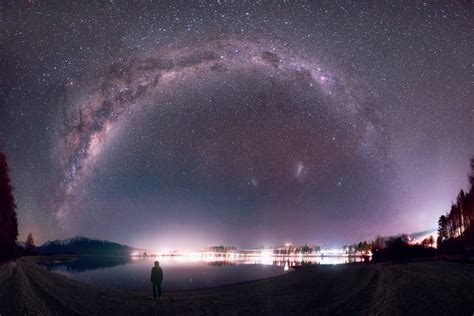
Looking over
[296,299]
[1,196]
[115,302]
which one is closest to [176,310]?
[115,302]

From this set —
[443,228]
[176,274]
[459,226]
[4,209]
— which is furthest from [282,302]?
[443,228]

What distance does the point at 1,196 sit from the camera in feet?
189

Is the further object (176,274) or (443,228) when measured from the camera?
(443,228)

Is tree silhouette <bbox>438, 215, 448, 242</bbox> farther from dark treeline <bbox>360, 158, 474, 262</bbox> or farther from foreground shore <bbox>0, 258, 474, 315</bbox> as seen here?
foreground shore <bbox>0, 258, 474, 315</bbox>

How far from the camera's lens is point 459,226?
89812mm

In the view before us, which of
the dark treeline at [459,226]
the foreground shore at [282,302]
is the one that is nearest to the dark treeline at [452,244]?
the dark treeline at [459,226]

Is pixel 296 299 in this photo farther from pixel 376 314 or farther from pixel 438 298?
pixel 438 298

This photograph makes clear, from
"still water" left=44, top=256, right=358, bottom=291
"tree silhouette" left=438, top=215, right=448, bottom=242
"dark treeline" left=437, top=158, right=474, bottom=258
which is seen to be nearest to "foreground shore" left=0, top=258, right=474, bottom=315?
"still water" left=44, top=256, right=358, bottom=291

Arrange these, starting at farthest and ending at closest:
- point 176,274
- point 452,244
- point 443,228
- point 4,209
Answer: point 443,228, point 452,244, point 176,274, point 4,209

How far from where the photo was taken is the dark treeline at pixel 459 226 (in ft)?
203

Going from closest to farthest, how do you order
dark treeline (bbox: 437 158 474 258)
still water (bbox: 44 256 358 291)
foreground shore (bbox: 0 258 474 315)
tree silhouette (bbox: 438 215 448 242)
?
foreground shore (bbox: 0 258 474 315) < still water (bbox: 44 256 358 291) < dark treeline (bbox: 437 158 474 258) < tree silhouette (bbox: 438 215 448 242)

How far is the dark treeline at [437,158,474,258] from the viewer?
6184 centimetres

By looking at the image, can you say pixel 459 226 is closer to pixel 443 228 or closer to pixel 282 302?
pixel 443 228

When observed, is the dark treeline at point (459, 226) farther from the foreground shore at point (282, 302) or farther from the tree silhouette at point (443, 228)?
the foreground shore at point (282, 302)
